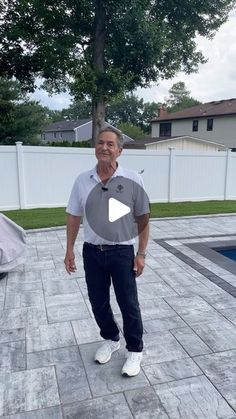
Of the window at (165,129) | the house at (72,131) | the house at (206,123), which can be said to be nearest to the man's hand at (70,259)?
the house at (206,123)

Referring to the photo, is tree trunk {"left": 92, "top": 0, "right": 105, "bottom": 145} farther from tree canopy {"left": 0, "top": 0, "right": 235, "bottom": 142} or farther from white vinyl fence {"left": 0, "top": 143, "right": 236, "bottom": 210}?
white vinyl fence {"left": 0, "top": 143, "right": 236, "bottom": 210}

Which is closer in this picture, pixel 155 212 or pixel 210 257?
pixel 210 257

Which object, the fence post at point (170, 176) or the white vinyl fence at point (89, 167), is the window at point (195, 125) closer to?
the white vinyl fence at point (89, 167)

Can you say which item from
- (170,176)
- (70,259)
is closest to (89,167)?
(170,176)

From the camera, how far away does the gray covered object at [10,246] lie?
14.3 feet

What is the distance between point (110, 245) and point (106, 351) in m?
0.97

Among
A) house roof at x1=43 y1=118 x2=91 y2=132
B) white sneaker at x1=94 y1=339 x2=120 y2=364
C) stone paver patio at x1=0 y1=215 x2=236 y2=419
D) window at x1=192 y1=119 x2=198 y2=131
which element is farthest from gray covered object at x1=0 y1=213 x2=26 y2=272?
house roof at x1=43 y1=118 x2=91 y2=132

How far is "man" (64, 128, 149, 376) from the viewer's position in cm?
219

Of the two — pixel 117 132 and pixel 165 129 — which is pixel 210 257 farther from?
pixel 165 129

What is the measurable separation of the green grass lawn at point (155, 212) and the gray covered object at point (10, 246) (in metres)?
2.30

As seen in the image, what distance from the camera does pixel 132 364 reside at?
2.43m

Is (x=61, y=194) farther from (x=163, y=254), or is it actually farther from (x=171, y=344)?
(x=171, y=344)

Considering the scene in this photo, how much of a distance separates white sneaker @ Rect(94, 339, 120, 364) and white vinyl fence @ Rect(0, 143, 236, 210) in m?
6.97

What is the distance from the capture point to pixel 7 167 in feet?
28.5
